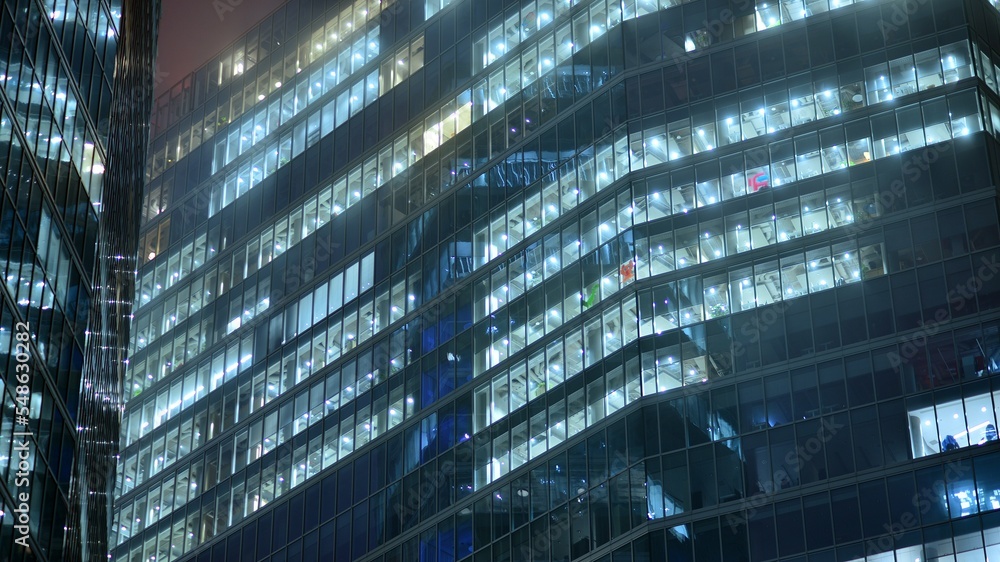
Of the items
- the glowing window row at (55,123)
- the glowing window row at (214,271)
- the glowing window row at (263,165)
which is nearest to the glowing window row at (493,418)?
the glowing window row at (214,271)

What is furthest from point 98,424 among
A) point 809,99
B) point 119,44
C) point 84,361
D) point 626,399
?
point 809,99

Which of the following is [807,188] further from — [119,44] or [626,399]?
[119,44]

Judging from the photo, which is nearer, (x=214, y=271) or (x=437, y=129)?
(x=437, y=129)

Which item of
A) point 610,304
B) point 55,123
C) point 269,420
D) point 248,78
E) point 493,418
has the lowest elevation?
point 55,123

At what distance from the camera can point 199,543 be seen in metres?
94.7

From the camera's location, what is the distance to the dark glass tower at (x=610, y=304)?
220 feet

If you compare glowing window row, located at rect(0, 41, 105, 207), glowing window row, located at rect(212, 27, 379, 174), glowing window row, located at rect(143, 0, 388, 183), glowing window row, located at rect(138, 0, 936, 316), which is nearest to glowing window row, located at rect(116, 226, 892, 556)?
glowing window row, located at rect(138, 0, 936, 316)

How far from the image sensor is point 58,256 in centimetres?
5478

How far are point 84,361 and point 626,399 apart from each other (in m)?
24.3

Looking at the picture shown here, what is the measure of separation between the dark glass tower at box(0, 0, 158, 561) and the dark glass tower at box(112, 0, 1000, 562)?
1899 centimetres

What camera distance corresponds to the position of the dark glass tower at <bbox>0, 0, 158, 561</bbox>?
48.9m

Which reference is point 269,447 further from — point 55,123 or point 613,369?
point 55,123

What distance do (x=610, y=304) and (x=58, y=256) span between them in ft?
91.6

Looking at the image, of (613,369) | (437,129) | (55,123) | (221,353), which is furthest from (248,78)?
(55,123)
